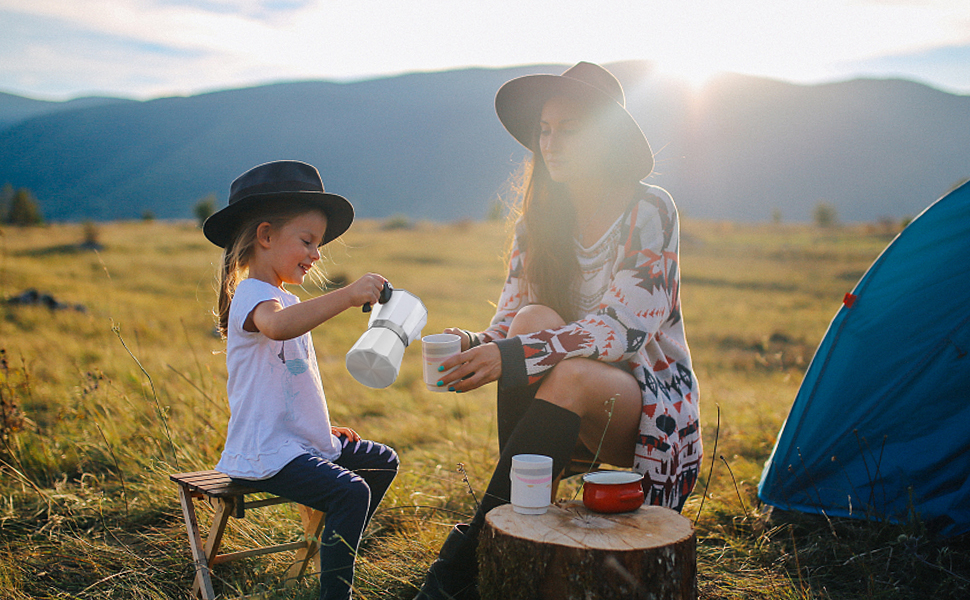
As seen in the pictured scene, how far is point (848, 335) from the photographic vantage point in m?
3.13

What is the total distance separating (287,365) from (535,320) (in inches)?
37.5

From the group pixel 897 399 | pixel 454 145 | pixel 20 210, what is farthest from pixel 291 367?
pixel 454 145

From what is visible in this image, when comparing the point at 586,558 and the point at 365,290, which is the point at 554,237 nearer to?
the point at 365,290

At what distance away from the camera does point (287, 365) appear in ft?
7.63

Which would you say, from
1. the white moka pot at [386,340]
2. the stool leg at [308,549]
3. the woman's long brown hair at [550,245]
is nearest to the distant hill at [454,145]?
the woman's long brown hair at [550,245]

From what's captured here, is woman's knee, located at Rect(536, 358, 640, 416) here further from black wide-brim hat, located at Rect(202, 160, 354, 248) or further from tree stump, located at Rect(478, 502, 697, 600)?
black wide-brim hat, located at Rect(202, 160, 354, 248)

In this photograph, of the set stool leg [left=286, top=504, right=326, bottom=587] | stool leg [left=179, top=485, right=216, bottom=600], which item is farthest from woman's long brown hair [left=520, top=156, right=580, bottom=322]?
stool leg [left=179, top=485, right=216, bottom=600]

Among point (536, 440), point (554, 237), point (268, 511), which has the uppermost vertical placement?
point (554, 237)

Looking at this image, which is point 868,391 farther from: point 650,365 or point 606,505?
point 606,505

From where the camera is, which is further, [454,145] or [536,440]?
[454,145]

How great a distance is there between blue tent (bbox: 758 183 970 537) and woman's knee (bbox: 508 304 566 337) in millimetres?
1217

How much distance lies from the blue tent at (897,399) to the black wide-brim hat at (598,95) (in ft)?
4.56

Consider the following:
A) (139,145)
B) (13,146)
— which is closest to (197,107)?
(139,145)

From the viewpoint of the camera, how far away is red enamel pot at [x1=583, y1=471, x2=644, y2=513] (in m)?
1.95
